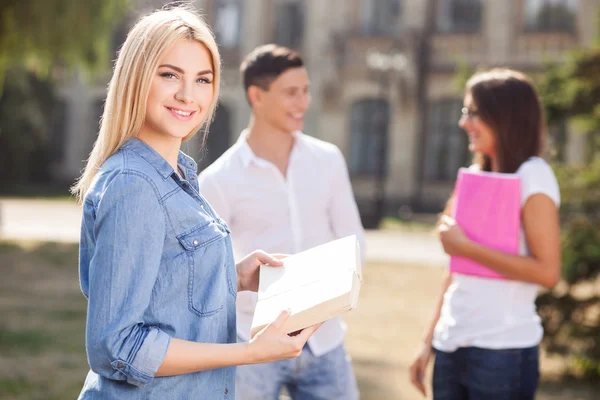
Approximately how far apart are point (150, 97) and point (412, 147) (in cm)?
2620

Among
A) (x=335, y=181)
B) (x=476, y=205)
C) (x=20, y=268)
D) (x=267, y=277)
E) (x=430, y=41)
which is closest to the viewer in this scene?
(x=267, y=277)

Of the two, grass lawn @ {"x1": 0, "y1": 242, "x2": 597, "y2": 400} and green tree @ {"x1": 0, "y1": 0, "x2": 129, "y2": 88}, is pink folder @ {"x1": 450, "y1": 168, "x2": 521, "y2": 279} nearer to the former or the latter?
grass lawn @ {"x1": 0, "y1": 242, "x2": 597, "y2": 400}

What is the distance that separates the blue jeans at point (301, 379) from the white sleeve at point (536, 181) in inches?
40.6

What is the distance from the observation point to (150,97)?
2080 mm

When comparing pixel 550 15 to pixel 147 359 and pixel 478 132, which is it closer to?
pixel 478 132

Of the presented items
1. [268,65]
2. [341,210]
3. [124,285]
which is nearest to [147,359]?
[124,285]

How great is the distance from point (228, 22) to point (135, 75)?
30.2m

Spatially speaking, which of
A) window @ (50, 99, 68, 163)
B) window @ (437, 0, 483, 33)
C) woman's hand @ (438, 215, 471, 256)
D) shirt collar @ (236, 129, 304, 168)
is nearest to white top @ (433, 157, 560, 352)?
woman's hand @ (438, 215, 471, 256)

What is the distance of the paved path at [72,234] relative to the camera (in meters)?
16.0

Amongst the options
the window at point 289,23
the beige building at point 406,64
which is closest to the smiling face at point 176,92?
the beige building at point 406,64

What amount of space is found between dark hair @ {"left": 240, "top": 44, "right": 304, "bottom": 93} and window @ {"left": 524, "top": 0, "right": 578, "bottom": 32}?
2384 centimetres

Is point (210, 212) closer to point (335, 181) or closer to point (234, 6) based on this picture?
point (335, 181)

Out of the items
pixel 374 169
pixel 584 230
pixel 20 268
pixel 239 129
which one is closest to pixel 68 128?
pixel 239 129

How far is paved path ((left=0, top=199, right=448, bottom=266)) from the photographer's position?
52.5 ft
